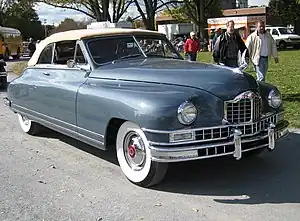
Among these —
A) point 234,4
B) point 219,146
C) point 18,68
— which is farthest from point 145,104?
point 234,4

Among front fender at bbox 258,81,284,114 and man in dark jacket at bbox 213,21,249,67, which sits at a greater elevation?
man in dark jacket at bbox 213,21,249,67

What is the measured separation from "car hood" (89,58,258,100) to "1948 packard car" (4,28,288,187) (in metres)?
0.01

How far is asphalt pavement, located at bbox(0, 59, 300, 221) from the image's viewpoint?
480 centimetres

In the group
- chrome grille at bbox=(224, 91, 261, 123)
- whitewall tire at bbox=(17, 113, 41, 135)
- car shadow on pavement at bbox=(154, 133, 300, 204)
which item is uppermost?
chrome grille at bbox=(224, 91, 261, 123)

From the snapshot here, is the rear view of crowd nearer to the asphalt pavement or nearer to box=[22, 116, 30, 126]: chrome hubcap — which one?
the asphalt pavement

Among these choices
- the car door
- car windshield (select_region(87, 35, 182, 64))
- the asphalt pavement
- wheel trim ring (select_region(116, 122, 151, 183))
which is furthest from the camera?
car windshield (select_region(87, 35, 182, 64))

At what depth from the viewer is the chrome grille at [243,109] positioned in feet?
18.0

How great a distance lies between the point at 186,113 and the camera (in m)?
5.20

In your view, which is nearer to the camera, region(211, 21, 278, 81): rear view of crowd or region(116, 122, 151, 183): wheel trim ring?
region(116, 122, 151, 183): wheel trim ring

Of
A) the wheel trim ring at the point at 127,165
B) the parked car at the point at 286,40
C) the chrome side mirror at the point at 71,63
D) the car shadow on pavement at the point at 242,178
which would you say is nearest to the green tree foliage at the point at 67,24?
the parked car at the point at 286,40

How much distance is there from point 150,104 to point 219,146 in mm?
863

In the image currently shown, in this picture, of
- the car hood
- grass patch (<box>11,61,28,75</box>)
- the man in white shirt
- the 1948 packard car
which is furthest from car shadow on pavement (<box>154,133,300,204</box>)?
grass patch (<box>11,61,28,75</box>)

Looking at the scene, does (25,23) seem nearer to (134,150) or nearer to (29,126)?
(29,126)

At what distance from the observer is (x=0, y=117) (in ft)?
35.4
